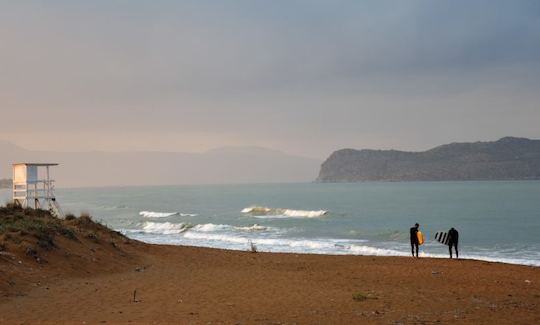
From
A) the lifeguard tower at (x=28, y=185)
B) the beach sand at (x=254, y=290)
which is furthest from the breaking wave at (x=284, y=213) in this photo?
the beach sand at (x=254, y=290)

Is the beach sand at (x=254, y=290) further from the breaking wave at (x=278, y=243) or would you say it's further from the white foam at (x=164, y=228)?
the white foam at (x=164, y=228)

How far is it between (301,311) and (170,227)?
36.8 metres

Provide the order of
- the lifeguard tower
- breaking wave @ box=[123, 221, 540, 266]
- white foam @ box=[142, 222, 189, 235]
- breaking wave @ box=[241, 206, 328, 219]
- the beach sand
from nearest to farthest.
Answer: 1. the beach sand
2. breaking wave @ box=[123, 221, 540, 266]
3. the lifeguard tower
4. white foam @ box=[142, 222, 189, 235]
5. breaking wave @ box=[241, 206, 328, 219]

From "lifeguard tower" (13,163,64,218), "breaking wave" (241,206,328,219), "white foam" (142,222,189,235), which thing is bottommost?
"white foam" (142,222,189,235)

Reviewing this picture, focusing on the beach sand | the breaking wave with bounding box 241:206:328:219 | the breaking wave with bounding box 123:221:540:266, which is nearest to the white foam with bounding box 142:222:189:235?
the breaking wave with bounding box 123:221:540:266

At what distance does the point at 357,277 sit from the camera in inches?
688

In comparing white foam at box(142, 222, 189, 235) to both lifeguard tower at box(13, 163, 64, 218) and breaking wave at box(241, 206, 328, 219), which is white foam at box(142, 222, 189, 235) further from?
breaking wave at box(241, 206, 328, 219)

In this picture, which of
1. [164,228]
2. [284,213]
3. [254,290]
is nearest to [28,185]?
[164,228]

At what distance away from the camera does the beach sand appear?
1121cm

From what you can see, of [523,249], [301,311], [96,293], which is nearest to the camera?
[301,311]

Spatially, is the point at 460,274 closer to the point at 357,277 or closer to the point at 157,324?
the point at 357,277

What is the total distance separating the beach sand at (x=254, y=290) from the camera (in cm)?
1121

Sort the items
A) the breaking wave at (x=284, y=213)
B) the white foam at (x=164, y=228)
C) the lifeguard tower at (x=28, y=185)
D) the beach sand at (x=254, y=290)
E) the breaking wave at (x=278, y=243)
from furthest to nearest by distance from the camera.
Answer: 1. the breaking wave at (x=284, y=213)
2. the white foam at (x=164, y=228)
3. the lifeguard tower at (x=28, y=185)
4. the breaking wave at (x=278, y=243)
5. the beach sand at (x=254, y=290)

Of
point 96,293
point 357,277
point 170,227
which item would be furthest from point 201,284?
point 170,227
